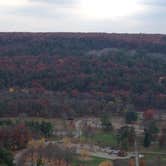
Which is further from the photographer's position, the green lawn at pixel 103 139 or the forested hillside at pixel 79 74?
the forested hillside at pixel 79 74

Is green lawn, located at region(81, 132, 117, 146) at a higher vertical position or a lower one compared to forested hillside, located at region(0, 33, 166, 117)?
lower

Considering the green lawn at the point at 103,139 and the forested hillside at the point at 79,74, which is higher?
the forested hillside at the point at 79,74

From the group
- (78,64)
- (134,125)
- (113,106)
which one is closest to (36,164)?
(134,125)

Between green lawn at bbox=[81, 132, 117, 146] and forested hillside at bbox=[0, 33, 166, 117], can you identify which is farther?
forested hillside at bbox=[0, 33, 166, 117]

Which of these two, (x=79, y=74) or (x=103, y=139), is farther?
(x=79, y=74)

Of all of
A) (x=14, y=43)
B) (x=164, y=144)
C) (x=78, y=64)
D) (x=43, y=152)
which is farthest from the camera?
(x=14, y=43)

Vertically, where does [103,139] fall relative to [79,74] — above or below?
below

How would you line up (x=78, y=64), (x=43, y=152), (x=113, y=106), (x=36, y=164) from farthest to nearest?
1. (x=78, y=64)
2. (x=113, y=106)
3. (x=43, y=152)
4. (x=36, y=164)

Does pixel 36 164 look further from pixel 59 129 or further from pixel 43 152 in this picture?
pixel 59 129
